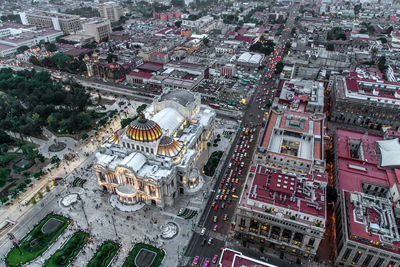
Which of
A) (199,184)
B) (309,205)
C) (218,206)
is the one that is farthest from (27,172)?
(309,205)

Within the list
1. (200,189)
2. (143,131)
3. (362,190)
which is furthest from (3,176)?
(362,190)

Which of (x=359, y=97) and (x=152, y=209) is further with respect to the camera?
(x=359, y=97)

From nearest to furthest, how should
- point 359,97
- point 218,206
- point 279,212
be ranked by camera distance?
point 279,212 → point 218,206 → point 359,97

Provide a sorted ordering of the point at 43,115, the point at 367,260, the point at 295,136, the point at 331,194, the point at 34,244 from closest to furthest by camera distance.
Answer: the point at 367,260
the point at 34,244
the point at 331,194
the point at 295,136
the point at 43,115

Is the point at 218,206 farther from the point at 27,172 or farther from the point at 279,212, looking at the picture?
the point at 27,172

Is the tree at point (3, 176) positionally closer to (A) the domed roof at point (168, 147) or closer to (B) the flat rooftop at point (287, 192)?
(A) the domed roof at point (168, 147)

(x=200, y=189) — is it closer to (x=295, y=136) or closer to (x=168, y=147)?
(x=168, y=147)
